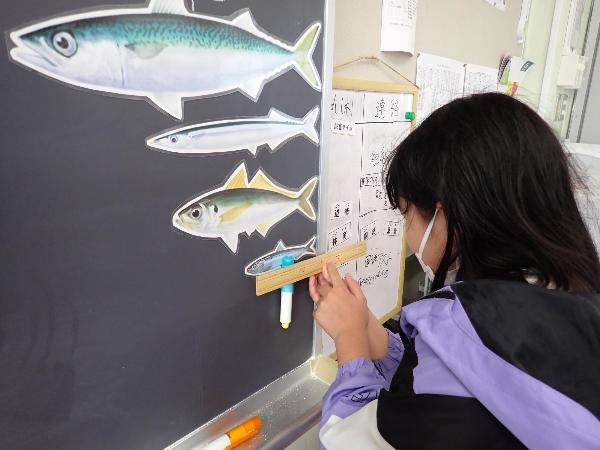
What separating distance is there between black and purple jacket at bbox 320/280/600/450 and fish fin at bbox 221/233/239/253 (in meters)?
0.28

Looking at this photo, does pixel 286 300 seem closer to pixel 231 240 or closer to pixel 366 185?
pixel 231 240

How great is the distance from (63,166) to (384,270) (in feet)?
3.32

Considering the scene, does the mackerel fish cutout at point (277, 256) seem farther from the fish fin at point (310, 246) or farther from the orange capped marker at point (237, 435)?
the orange capped marker at point (237, 435)

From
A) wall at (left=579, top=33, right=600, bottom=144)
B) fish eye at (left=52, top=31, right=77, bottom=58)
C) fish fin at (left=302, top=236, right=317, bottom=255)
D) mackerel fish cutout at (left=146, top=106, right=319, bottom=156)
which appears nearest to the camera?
fish eye at (left=52, top=31, right=77, bottom=58)

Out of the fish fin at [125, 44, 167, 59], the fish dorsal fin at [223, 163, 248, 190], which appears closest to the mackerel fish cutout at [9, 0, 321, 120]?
the fish fin at [125, 44, 167, 59]

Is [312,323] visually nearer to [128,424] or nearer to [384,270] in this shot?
[128,424]

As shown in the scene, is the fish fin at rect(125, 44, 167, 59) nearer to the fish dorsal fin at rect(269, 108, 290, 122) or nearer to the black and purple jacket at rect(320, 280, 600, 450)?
the fish dorsal fin at rect(269, 108, 290, 122)

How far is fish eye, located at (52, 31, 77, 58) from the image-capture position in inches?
16.1

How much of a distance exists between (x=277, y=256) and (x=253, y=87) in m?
0.29

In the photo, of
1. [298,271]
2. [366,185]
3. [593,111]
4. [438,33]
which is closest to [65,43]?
[298,271]

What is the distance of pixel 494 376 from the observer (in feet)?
1.42

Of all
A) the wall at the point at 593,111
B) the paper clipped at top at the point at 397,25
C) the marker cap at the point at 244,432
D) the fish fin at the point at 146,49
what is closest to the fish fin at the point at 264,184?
the fish fin at the point at 146,49

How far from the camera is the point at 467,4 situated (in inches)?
53.7

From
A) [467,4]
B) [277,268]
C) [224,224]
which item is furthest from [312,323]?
[467,4]
